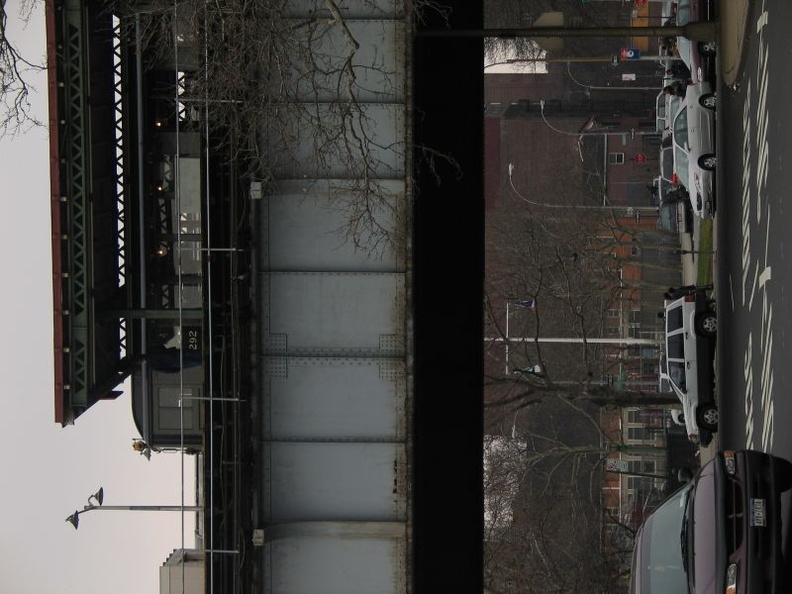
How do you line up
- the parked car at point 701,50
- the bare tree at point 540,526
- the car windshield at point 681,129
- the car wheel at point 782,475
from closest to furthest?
the car wheel at point 782,475
the parked car at point 701,50
the car windshield at point 681,129
the bare tree at point 540,526

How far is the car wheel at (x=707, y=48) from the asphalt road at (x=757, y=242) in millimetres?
1121

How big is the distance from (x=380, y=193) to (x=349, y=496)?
528 centimetres

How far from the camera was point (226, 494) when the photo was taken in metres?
13.8

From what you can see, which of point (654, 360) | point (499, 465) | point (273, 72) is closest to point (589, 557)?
point (499, 465)

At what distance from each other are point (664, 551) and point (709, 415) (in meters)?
6.49

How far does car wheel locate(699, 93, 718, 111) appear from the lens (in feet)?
61.8

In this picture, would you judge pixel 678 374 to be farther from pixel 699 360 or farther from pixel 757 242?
pixel 757 242

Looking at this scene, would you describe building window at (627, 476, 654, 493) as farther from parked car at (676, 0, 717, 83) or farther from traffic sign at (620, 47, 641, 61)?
parked car at (676, 0, 717, 83)

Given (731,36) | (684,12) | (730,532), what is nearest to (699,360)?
(731,36)

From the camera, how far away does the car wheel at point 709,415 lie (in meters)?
18.0

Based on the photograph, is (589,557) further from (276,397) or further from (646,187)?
(276,397)

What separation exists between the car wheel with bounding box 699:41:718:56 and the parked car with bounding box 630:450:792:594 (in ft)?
35.8

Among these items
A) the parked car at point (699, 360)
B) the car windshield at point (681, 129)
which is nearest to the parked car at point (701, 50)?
the car windshield at point (681, 129)

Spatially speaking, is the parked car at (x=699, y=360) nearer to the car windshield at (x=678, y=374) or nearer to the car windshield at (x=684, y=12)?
the car windshield at (x=678, y=374)
